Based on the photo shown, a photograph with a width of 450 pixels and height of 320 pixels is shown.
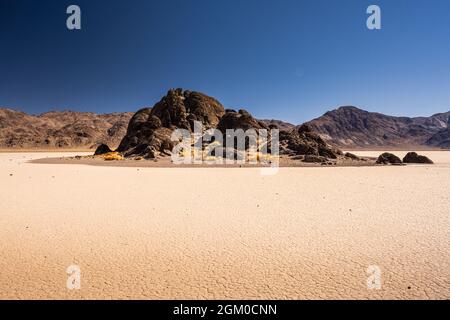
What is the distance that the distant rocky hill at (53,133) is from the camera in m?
114

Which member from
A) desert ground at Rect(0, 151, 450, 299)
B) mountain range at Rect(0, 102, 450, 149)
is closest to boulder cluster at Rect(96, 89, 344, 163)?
desert ground at Rect(0, 151, 450, 299)

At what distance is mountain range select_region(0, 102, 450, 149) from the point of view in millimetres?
118812

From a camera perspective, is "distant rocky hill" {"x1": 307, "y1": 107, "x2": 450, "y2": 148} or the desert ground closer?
the desert ground

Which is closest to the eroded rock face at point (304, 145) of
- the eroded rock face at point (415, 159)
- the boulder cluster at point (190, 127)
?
the boulder cluster at point (190, 127)

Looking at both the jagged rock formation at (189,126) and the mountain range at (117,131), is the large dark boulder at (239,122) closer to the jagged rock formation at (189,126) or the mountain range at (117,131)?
the jagged rock formation at (189,126)

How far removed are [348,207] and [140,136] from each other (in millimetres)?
38429

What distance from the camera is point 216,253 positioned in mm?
4996

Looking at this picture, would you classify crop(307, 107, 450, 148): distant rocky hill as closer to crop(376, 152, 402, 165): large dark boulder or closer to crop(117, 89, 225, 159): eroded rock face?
crop(117, 89, 225, 159): eroded rock face

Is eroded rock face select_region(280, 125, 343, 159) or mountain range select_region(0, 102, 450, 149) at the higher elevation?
mountain range select_region(0, 102, 450, 149)

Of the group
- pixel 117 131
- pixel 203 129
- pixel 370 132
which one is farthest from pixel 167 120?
pixel 370 132

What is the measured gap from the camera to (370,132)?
17750 centimetres

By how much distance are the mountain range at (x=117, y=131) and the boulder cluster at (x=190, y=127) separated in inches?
1979
